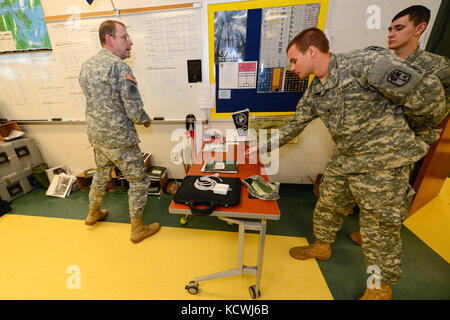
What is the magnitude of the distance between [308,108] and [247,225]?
95 centimetres

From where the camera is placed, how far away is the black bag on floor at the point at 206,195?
948 mm

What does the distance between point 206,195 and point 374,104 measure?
42.2 inches

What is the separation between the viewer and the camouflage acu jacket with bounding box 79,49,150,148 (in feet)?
4.63

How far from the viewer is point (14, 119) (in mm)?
2643

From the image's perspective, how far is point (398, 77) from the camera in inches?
34.3

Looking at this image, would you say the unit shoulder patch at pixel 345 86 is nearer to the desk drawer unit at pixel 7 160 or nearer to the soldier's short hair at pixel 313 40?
the soldier's short hair at pixel 313 40

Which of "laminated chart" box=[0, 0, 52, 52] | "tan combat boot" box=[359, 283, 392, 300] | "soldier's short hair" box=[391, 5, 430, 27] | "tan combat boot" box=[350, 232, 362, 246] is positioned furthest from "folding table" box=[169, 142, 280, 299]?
"laminated chart" box=[0, 0, 52, 52]

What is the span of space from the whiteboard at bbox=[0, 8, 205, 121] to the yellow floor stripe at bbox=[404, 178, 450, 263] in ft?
8.88

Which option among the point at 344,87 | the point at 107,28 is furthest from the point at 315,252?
the point at 107,28

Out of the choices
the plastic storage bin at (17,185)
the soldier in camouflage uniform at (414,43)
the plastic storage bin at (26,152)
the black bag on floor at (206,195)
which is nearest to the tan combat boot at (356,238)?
the soldier in camouflage uniform at (414,43)

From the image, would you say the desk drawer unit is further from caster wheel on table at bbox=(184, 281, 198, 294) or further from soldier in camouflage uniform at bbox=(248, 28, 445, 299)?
soldier in camouflage uniform at bbox=(248, 28, 445, 299)

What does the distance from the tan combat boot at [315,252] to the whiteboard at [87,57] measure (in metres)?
1.83
